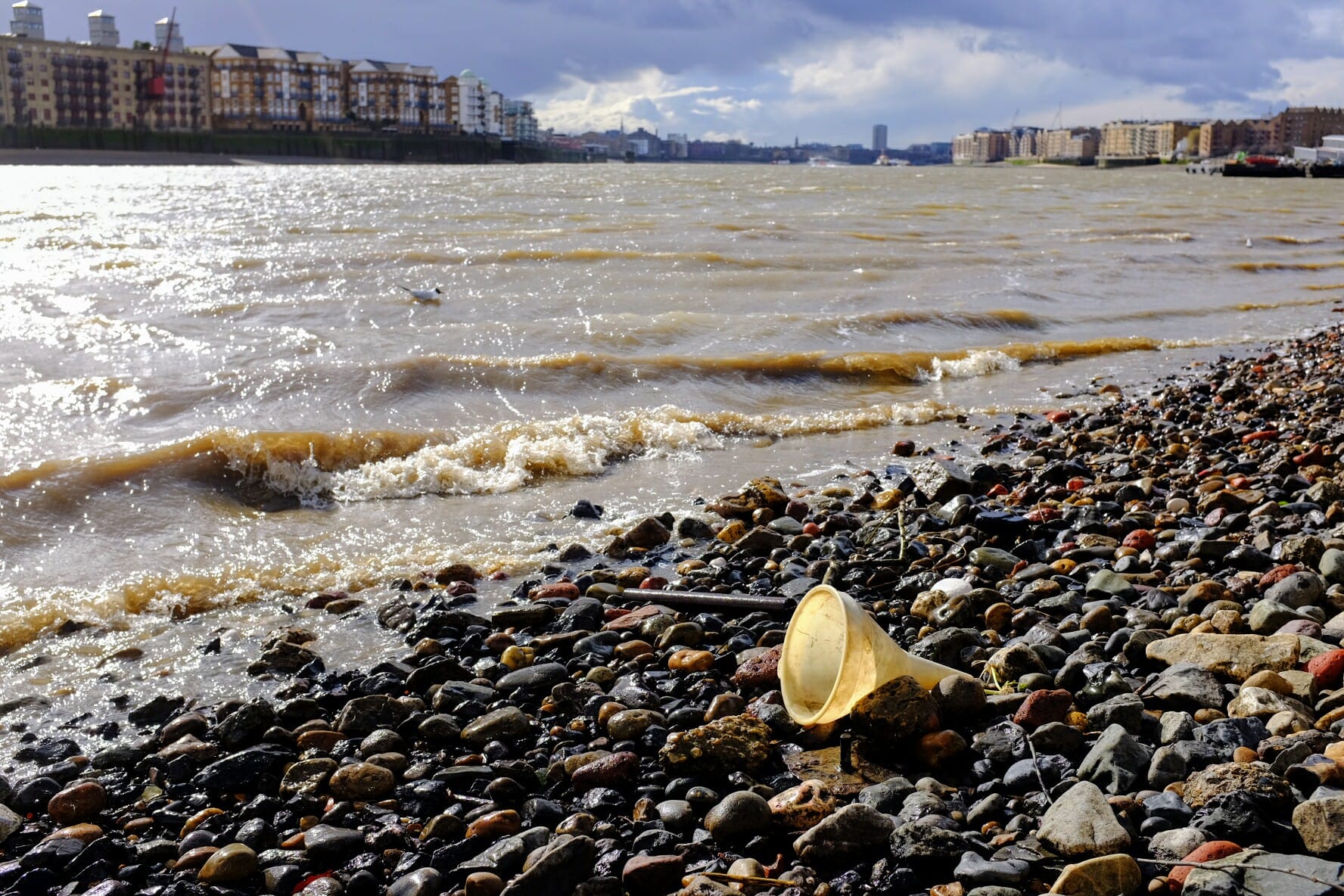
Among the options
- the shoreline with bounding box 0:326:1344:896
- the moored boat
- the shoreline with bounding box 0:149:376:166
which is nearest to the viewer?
the shoreline with bounding box 0:326:1344:896

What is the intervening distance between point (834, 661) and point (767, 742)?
33 cm

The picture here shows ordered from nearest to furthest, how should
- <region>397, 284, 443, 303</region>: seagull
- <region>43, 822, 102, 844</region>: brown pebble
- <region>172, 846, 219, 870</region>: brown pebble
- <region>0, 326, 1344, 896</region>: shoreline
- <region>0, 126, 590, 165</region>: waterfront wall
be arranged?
<region>0, 326, 1344, 896</region>: shoreline, <region>172, 846, 219, 870</region>: brown pebble, <region>43, 822, 102, 844</region>: brown pebble, <region>397, 284, 443, 303</region>: seagull, <region>0, 126, 590, 165</region>: waterfront wall

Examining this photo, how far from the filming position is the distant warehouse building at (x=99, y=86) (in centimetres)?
11994

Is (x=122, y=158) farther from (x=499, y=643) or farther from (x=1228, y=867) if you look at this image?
(x=1228, y=867)

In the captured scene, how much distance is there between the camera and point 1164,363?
32.6 ft

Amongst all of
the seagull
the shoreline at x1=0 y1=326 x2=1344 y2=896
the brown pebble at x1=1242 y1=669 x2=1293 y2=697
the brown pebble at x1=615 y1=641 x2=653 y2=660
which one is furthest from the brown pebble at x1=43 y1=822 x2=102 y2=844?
the seagull

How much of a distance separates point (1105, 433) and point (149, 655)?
561 cm

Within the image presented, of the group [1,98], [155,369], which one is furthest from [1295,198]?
[1,98]

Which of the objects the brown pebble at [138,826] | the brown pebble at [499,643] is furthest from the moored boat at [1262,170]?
the brown pebble at [138,826]

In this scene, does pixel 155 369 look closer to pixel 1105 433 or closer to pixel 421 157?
pixel 1105 433

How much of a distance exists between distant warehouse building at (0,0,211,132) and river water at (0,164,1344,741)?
406ft

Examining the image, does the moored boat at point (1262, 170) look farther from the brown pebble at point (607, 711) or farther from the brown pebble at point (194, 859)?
Answer: the brown pebble at point (194, 859)

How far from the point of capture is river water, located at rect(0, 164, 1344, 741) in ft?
15.7

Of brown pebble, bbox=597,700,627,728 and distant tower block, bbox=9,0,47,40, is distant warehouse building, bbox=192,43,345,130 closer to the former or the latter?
distant tower block, bbox=9,0,47,40
